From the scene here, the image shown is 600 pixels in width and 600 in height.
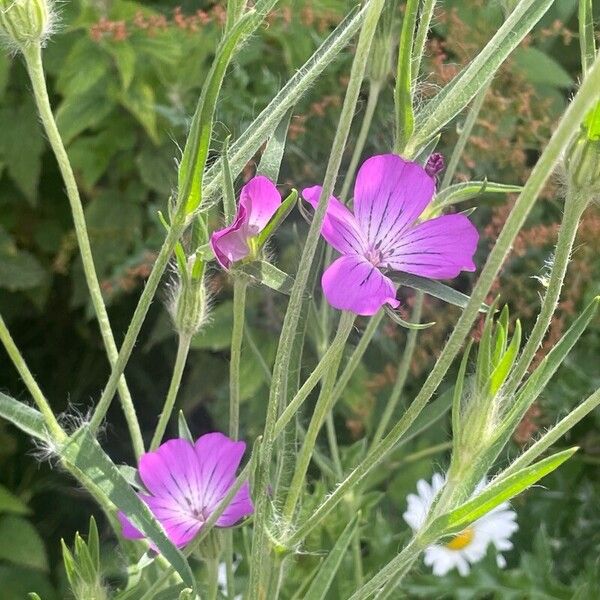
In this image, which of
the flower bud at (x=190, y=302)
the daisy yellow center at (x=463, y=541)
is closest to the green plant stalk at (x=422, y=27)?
the flower bud at (x=190, y=302)

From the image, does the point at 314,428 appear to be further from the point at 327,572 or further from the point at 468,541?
the point at 468,541

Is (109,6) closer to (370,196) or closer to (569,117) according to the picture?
(370,196)

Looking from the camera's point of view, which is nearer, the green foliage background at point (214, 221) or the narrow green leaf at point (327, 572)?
the narrow green leaf at point (327, 572)

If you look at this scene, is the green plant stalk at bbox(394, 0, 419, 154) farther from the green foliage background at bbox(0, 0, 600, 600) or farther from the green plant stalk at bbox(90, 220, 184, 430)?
the green foliage background at bbox(0, 0, 600, 600)

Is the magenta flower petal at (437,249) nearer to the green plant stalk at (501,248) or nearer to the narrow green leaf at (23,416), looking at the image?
the green plant stalk at (501,248)

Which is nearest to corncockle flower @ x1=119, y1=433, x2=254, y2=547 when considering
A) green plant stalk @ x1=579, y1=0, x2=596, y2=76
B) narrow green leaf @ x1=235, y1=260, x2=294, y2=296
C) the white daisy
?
narrow green leaf @ x1=235, y1=260, x2=294, y2=296

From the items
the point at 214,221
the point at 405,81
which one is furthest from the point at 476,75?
the point at 214,221
